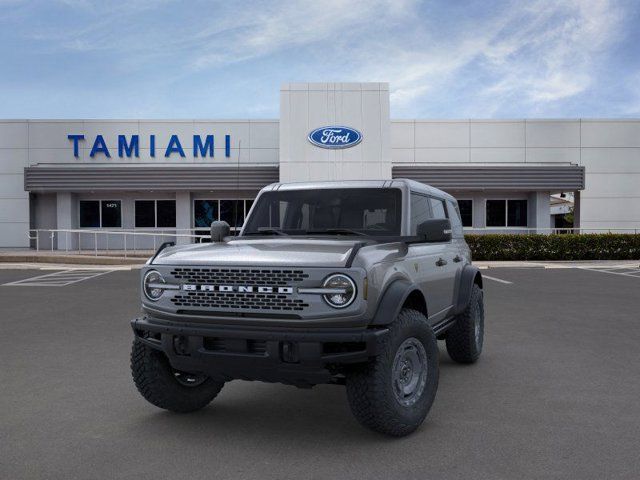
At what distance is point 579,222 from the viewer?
96.1 feet

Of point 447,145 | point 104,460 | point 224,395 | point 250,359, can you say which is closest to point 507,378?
point 224,395

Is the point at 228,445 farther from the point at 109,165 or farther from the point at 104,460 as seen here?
the point at 109,165

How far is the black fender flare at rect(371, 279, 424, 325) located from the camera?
4.03 metres

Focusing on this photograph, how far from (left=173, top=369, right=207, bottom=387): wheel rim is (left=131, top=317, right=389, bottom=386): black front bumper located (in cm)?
62

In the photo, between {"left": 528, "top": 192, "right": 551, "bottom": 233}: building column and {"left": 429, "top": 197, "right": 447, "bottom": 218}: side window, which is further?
{"left": 528, "top": 192, "right": 551, "bottom": 233}: building column

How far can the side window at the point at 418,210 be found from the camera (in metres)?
5.40

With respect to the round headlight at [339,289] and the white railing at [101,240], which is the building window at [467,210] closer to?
the white railing at [101,240]

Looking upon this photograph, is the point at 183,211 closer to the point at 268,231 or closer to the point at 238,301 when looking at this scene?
the point at 268,231

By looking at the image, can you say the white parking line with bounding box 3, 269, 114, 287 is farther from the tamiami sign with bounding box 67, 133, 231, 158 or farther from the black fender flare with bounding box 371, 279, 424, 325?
the black fender flare with bounding box 371, 279, 424, 325

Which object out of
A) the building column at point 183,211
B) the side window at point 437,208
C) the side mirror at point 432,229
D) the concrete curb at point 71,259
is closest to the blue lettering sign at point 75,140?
the building column at point 183,211

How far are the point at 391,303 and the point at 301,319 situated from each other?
0.62 meters

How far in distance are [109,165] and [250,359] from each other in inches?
1032

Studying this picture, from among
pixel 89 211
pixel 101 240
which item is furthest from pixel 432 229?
pixel 89 211

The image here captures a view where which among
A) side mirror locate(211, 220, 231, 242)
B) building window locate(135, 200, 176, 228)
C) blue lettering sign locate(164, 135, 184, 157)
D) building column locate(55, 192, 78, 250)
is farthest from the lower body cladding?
building column locate(55, 192, 78, 250)
